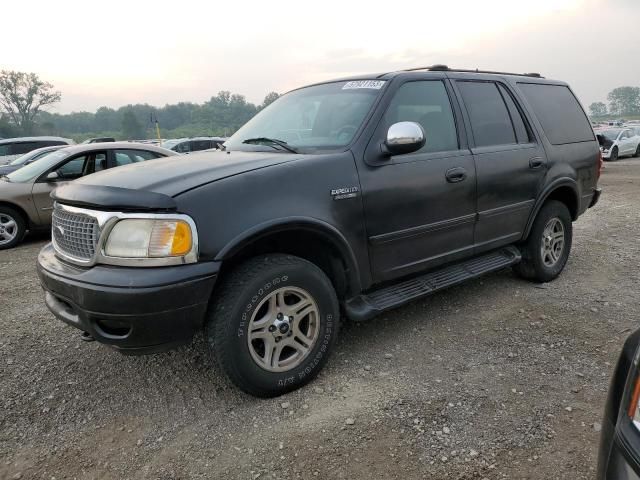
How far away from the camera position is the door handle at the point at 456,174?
3.49 metres

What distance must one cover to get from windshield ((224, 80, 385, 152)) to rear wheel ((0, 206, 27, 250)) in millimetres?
4994

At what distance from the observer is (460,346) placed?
134 inches

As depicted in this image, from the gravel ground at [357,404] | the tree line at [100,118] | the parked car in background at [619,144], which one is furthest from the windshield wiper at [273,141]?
the tree line at [100,118]

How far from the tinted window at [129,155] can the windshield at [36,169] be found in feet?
2.49

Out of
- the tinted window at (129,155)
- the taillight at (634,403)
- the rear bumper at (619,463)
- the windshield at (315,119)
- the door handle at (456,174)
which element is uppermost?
the windshield at (315,119)

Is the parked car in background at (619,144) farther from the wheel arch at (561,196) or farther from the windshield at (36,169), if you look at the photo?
the windshield at (36,169)

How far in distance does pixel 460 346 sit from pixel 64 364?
2825 mm

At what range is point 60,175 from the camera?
7.24 m

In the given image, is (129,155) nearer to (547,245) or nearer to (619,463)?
(547,245)

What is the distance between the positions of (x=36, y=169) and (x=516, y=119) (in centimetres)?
702

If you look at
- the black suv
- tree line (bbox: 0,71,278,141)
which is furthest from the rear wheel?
tree line (bbox: 0,71,278,141)

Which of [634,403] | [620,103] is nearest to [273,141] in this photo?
[634,403]

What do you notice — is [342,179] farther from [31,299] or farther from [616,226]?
[616,226]

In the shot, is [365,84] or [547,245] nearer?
[365,84]
